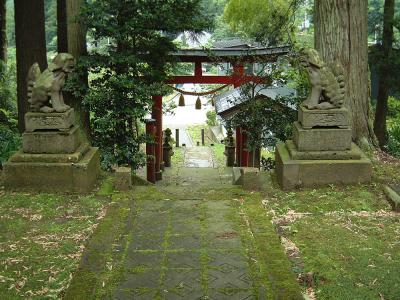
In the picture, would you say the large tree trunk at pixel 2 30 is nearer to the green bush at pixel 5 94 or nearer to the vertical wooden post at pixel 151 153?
the green bush at pixel 5 94

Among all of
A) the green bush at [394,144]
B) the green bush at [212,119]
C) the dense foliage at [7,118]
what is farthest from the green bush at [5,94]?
the green bush at [212,119]

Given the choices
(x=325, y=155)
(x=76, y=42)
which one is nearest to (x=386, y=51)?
(x=325, y=155)

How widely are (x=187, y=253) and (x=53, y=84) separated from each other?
3.74 metres

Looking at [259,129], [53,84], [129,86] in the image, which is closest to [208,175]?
[259,129]

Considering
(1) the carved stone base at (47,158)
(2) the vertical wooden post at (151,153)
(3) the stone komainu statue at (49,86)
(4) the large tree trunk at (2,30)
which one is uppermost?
(4) the large tree trunk at (2,30)

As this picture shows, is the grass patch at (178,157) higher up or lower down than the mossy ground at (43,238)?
lower down

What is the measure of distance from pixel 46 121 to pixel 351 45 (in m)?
5.74

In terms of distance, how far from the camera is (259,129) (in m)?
11.9

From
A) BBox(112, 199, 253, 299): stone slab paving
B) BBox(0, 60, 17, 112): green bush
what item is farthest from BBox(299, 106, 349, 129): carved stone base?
BBox(0, 60, 17, 112): green bush

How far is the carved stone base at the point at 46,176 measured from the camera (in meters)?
7.87

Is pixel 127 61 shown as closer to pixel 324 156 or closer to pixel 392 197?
pixel 324 156

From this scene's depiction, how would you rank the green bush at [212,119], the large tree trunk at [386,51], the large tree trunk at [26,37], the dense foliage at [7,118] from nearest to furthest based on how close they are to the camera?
the dense foliage at [7,118] → the large tree trunk at [26,37] → the large tree trunk at [386,51] → the green bush at [212,119]

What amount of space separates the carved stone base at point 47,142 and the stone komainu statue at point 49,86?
0.37m

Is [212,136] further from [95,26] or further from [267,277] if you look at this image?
[267,277]
